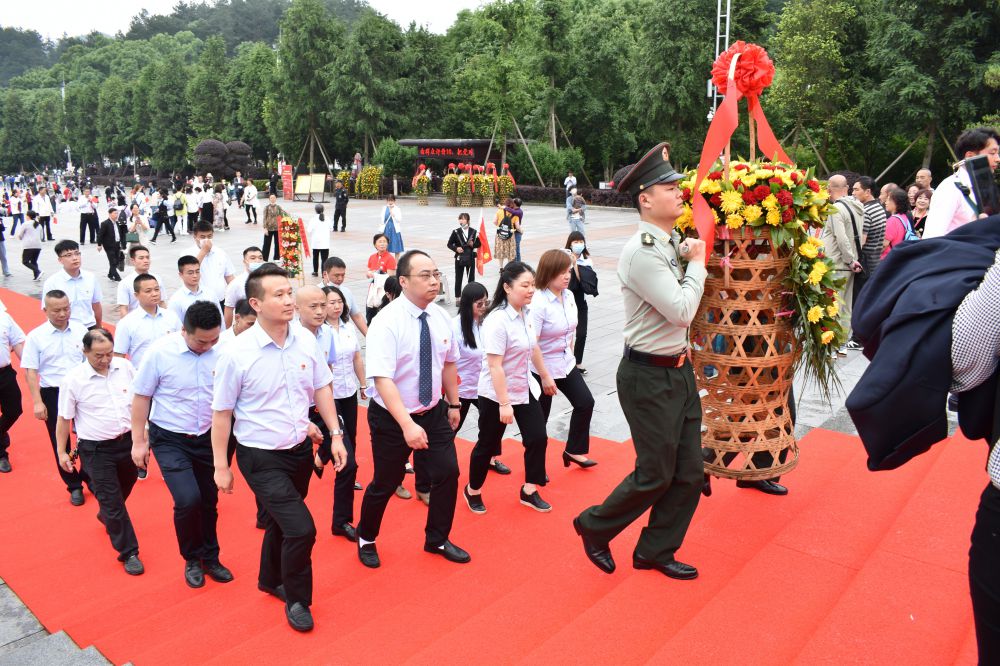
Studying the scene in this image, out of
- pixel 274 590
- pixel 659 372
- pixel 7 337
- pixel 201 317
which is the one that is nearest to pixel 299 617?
pixel 274 590

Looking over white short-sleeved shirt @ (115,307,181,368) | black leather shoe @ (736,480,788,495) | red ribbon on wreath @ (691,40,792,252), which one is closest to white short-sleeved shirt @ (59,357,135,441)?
white short-sleeved shirt @ (115,307,181,368)

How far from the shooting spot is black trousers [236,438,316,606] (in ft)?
12.4

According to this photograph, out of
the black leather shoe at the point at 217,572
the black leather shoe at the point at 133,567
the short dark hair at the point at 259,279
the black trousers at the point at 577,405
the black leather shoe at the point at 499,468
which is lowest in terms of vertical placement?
the black leather shoe at the point at 133,567

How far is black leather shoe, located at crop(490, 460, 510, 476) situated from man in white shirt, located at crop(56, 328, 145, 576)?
2.45 meters

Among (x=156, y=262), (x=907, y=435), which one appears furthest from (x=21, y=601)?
(x=156, y=262)

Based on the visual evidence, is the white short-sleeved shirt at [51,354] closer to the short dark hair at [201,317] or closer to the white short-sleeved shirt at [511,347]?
the short dark hair at [201,317]

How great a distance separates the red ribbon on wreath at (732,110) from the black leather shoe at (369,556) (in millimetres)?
2523

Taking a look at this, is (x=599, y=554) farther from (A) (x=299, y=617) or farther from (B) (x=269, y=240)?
(B) (x=269, y=240)

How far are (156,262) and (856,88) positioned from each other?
19385mm

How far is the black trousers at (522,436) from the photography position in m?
5.09

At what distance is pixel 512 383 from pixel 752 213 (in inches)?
72.7

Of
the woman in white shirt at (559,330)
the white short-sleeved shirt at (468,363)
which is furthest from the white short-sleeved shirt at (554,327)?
the white short-sleeved shirt at (468,363)

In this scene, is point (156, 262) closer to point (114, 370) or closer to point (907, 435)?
point (114, 370)

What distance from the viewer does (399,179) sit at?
3503 centimetres
